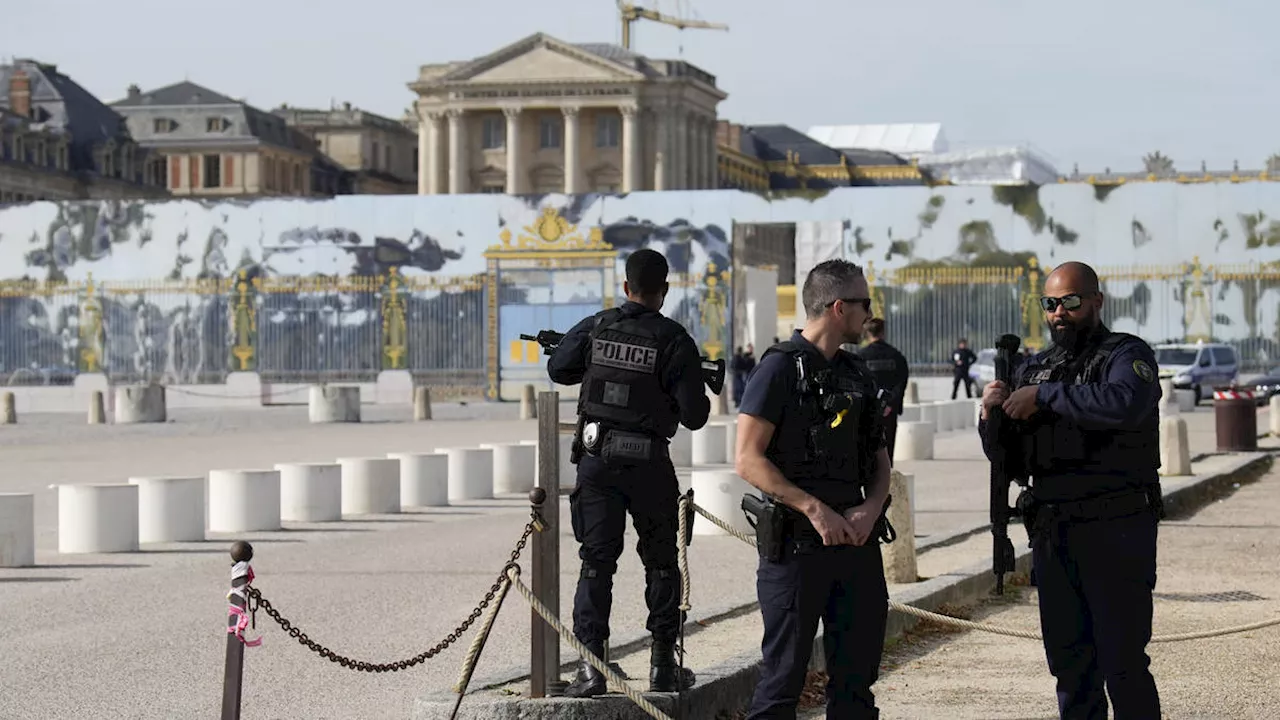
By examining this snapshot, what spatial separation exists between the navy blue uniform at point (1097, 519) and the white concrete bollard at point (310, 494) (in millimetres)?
11286

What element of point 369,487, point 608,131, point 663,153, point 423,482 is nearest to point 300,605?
point 369,487

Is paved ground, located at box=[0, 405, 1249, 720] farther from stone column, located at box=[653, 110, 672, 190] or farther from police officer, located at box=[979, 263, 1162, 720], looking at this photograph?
stone column, located at box=[653, 110, 672, 190]

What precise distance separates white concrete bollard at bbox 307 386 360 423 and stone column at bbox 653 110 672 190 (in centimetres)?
8464

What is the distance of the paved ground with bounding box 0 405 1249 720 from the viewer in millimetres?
Answer: 9062

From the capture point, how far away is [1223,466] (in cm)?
2348

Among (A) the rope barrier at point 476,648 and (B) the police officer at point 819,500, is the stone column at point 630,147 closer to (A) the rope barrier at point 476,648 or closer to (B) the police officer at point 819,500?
(A) the rope barrier at point 476,648

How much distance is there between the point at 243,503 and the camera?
16.7 m

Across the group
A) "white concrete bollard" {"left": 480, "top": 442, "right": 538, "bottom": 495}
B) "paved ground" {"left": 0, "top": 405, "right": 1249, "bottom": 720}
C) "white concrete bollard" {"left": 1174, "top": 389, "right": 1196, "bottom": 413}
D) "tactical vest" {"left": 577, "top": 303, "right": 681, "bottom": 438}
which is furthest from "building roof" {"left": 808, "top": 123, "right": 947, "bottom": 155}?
"tactical vest" {"left": 577, "top": 303, "right": 681, "bottom": 438}

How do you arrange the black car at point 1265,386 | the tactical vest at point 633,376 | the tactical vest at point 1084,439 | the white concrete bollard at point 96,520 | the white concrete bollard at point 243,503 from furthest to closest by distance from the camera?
the black car at point 1265,386 < the white concrete bollard at point 243,503 < the white concrete bollard at point 96,520 < the tactical vest at point 633,376 < the tactical vest at point 1084,439

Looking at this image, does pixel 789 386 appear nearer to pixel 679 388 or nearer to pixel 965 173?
pixel 679 388

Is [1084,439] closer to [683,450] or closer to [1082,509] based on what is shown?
[1082,509]

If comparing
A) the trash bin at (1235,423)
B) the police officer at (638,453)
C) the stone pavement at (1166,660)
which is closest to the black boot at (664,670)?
the police officer at (638,453)

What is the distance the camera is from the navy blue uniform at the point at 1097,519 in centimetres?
693

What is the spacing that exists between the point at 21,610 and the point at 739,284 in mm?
36804
